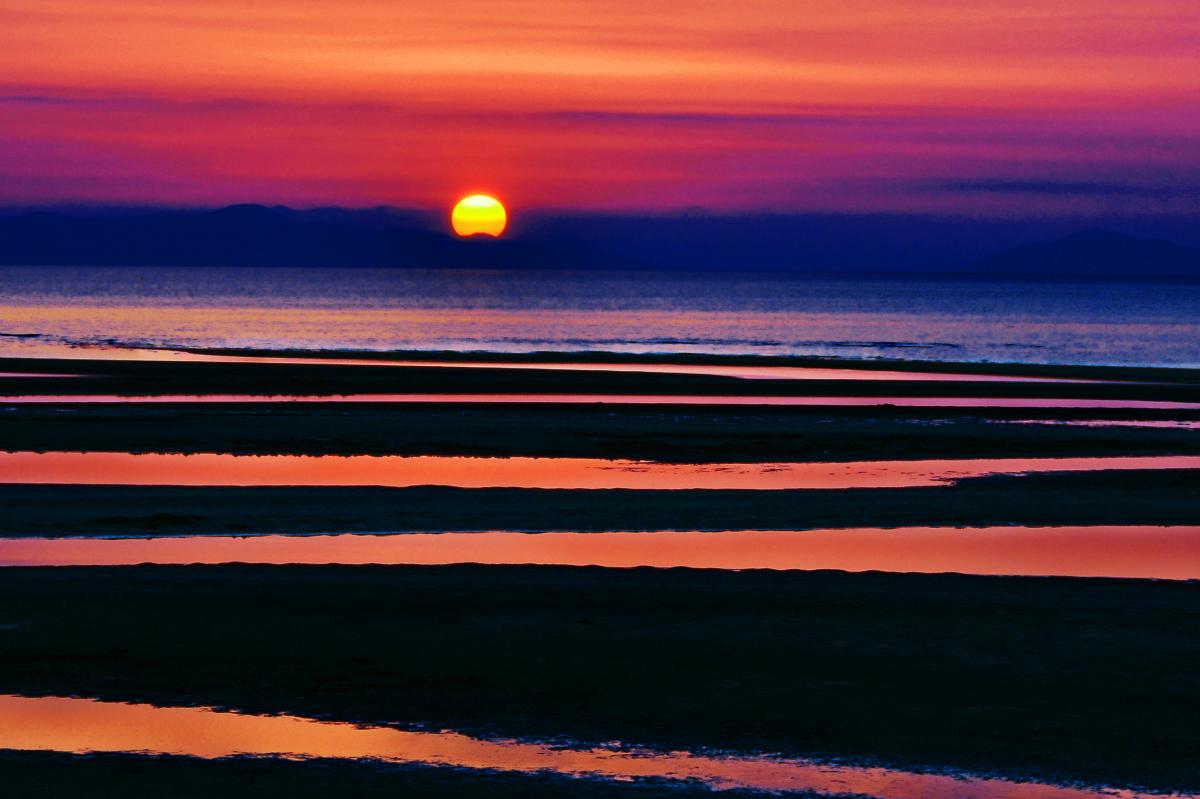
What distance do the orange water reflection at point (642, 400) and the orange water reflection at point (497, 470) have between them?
1352cm

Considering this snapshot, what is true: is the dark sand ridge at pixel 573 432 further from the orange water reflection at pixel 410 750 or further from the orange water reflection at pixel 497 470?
the orange water reflection at pixel 410 750

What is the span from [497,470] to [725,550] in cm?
955

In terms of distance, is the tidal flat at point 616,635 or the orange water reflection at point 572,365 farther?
the orange water reflection at point 572,365

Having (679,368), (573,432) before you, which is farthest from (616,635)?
(679,368)

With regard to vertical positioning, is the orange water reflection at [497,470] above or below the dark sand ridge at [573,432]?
below

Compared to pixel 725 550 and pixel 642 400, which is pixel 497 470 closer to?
pixel 725 550

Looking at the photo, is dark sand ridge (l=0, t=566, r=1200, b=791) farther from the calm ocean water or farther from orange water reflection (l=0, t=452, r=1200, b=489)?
the calm ocean water

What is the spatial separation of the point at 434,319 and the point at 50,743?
127 m

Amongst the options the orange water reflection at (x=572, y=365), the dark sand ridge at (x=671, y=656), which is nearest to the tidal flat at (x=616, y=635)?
the dark sand ridge at (x=671, y=656)

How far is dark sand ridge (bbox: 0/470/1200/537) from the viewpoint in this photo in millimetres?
21016

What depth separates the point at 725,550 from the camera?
63.2 feet

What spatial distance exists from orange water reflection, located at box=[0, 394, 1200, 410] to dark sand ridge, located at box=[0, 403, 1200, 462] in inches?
87.2

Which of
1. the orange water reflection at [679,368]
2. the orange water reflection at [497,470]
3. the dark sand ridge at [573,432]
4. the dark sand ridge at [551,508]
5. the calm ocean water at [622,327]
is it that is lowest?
the dark sand ridge at [551,508]

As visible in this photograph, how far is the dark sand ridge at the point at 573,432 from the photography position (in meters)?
31.7
